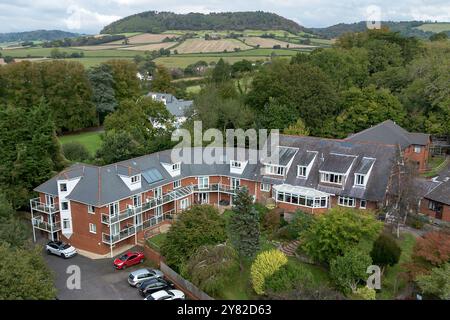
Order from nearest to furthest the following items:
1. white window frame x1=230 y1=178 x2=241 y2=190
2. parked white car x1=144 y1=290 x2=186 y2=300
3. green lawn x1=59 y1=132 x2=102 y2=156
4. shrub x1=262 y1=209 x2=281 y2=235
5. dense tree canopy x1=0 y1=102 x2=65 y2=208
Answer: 1. parked white car x1=144 y1=290 x2=186 y2=300
2. shrub x1=262 y1=209 x2=281 y2=235
3. dense tree canopy x1=0 y1=102 x2=65 y2=208
4. white window frame x1=230 y1=178 x2=241 y2=190
5. green lawn x1=59 y1=132 x2=102 y2=156

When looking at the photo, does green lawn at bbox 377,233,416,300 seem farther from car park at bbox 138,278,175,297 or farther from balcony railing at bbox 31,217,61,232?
balcony railing at bbox 31,217,61,232

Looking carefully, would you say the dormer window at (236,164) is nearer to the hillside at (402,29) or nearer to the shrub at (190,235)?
the shrub at (190,235)

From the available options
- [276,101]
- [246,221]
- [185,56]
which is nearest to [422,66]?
[276,101]

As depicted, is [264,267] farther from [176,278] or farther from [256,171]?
[256,171]

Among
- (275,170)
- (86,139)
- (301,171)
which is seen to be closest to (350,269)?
(301,171)

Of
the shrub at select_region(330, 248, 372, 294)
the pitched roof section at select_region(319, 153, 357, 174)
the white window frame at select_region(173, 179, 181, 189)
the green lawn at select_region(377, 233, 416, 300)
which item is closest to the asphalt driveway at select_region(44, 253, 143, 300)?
the white window frame at select_region(173, 179, 181, 189)

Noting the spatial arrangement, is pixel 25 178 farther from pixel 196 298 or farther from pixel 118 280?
pixel 196 298

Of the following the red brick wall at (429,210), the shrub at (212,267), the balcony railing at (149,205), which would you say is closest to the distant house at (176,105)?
the balcony railing at (149,205)
